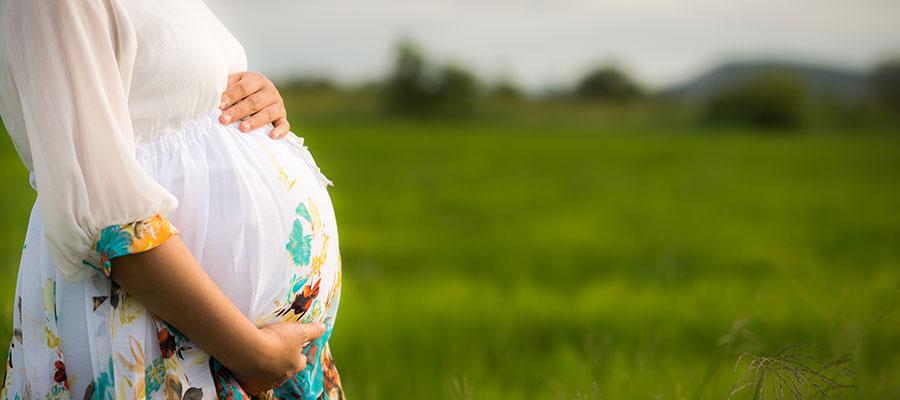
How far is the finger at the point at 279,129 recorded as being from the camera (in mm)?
1426

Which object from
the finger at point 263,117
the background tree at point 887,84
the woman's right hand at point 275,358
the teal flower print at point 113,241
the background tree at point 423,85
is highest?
the finger at point 263,117

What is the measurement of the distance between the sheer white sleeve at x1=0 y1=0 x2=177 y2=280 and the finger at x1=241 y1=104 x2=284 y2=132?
10.4 inches

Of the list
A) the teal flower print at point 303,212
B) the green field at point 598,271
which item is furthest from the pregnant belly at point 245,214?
the green field at point 598,271

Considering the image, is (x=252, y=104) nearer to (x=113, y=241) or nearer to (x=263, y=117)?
(x=263, y=117)

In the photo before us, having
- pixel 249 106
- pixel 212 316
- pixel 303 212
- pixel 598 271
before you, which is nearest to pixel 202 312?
pixel 212 316

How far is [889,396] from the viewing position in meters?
2.42

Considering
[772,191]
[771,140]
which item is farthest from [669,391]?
[771,140]

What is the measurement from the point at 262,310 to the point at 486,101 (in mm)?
35989

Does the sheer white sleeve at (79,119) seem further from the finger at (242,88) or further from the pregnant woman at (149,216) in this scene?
the finger at (242,88)

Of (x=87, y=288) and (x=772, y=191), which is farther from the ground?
(x=87, y=288)

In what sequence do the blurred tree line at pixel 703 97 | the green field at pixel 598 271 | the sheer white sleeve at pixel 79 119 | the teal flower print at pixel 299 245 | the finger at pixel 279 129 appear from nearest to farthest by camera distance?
the sheer white sleeve at pixel 79 119 < the teal flower print at pixel 299 245 < the finger at pixel 279 129 < the green field at pixel 598 271 < the blurred tree line at pixel 703 97

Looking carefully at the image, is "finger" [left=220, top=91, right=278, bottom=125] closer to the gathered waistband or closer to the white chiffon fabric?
the gathered waistband

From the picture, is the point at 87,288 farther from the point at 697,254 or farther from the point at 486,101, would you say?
the point at 486,101

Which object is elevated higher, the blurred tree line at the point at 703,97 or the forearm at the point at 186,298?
the forearm at the point at 186,298
